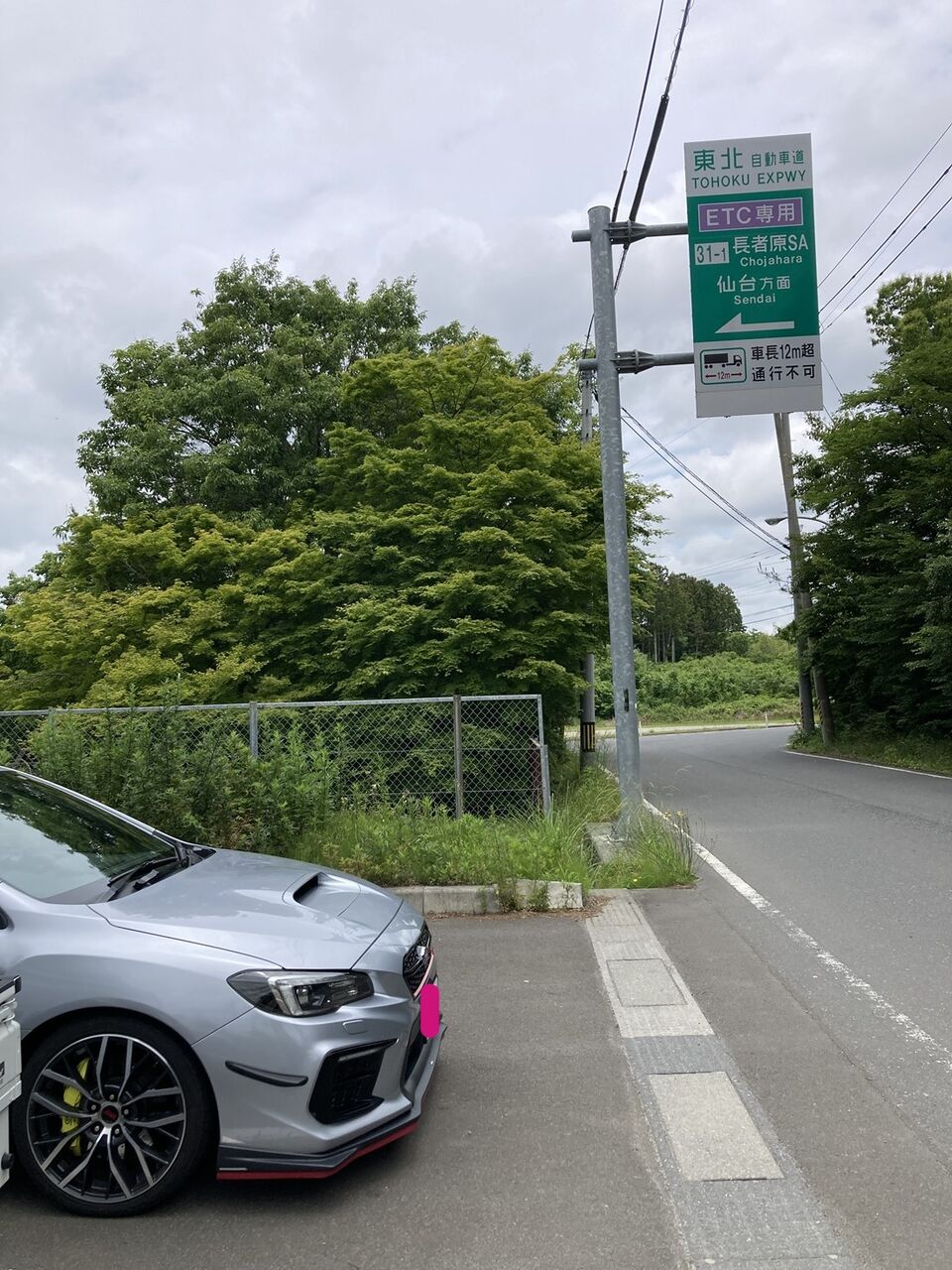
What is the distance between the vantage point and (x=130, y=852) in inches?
169

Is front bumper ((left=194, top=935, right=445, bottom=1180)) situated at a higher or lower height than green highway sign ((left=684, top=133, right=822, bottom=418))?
lower

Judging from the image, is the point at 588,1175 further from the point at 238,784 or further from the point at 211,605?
the point at 211,605

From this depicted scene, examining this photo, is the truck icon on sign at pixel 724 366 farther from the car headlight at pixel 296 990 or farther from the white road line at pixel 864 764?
the white road line at pixel 864 764

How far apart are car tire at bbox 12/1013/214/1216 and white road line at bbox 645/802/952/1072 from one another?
10.4 ft

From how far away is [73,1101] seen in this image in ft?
10.3

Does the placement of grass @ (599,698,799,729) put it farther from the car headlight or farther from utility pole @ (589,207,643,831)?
the car headlight

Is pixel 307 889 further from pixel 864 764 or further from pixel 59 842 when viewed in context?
pixel 864 764

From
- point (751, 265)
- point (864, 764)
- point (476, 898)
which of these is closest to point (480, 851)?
point (476, 898)

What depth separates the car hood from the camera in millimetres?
3309

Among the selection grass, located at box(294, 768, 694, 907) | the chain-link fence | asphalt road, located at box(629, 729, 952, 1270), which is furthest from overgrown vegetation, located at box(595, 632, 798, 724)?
grass, located at box(294, 768, 694, 907)

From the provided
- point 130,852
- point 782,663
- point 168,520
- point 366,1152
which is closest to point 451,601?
point 168,520

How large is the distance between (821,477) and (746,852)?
1732cm

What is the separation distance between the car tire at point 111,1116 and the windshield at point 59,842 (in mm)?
644

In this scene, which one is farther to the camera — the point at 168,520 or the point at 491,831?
the point at 168,520
